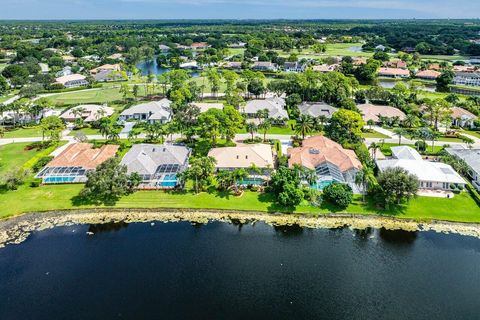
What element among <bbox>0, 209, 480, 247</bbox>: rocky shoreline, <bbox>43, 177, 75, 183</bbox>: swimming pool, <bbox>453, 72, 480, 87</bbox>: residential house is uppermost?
<bbox>453, 72, 480, 87</bbox>: residential house

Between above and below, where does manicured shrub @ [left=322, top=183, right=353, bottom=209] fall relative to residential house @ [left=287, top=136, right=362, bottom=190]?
below

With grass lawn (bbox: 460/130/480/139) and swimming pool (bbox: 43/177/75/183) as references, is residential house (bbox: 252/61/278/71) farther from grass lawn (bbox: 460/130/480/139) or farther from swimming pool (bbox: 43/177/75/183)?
swimming pool (bbox: 43/177/75/183)

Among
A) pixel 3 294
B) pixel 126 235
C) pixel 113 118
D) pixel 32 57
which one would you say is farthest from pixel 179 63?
pixel 3 294

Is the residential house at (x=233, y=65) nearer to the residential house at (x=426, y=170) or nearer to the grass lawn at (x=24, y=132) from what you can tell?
the grass lawn at (x=24, y=132)

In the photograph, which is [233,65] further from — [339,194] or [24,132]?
[339,194]

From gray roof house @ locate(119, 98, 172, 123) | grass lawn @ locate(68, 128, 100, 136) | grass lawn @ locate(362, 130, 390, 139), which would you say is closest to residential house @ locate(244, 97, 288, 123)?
grass lawn @ locate(362, 130, 390, 139)

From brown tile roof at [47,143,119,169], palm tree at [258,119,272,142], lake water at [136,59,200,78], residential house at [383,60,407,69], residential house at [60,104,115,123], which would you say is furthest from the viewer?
residential house at [383,60,407,69]

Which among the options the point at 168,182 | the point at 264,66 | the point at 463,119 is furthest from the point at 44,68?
the point at 463,119

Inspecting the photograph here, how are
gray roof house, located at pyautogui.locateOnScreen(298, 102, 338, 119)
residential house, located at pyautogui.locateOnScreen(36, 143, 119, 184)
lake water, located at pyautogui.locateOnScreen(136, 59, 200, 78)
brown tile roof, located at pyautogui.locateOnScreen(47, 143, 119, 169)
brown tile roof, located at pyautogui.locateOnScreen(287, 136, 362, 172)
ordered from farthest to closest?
lake water, located at pyautogui.locateOnScreen(136, 59, 200, 78) → gray roof house, located at pyautogui.locateOnScreen(298, 102, 338, 119) → brown tile roof, located at pyautogui.locateOnScreen(47, 143, 119, 169) → brown tile roof, located at pyautogui.locateOnScreen(287, 136, 362, 172) → residential house, located at pyautogui.locateOnScreen(36, 143, 119, 184)
